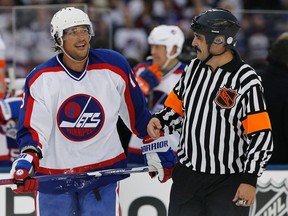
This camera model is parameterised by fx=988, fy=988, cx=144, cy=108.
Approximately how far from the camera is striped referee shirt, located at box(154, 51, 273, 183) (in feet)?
15.1

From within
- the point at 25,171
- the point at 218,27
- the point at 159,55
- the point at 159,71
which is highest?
the point at 218,27

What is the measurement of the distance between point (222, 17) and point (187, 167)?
76 centimetres

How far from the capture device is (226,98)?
15.3 feet

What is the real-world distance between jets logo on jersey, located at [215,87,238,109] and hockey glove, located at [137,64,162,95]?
2.38m

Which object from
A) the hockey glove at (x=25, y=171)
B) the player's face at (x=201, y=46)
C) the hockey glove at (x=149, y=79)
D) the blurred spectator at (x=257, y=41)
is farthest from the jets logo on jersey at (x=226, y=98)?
the blurred spectator at (x=257, y=41)

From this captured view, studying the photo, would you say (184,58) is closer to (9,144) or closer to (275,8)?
(9,144)

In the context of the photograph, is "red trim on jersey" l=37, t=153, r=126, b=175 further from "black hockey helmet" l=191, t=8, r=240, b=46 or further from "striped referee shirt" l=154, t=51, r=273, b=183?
"black hockey helmet" l=191, t=8, r=240, b=46

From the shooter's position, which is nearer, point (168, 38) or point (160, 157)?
point (160, 157)

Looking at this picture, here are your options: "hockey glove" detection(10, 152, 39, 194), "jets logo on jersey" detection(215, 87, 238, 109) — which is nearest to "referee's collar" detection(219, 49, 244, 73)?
"jets logo on jersey" detection(215, 87, 238, 109)

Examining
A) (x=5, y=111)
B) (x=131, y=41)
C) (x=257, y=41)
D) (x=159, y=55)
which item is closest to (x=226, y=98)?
(x=5, y=111)

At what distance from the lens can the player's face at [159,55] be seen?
7.33m

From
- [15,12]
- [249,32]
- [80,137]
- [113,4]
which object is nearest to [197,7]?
[113,4]

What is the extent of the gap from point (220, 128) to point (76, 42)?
2.87 feet

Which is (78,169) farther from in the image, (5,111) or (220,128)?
(5,111)
